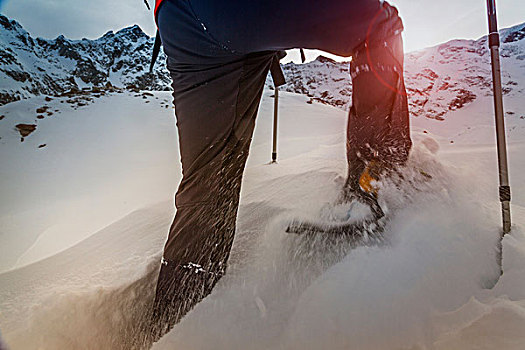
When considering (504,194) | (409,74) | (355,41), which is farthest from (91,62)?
(504,194)

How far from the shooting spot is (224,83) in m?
0.74

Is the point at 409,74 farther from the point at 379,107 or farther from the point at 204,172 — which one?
the point at 204,172

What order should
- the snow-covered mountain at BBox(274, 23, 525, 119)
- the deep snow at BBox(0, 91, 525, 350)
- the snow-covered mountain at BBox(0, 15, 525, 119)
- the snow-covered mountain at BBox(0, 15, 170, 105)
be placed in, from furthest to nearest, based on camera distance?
the snow-covered mountain at BBox(0, 15, 170, 105), the snow-covered mountain at BBox(274, 23, 525, 119), the snow-covered mountain at BBox(0, 15, 525, 119), the deep snow at BBox(0, 91, 525, 350)

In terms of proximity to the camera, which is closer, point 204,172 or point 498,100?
point 204,172

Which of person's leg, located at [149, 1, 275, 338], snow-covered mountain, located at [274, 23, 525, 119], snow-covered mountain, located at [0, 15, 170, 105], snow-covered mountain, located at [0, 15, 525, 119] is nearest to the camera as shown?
person's leg, located at [149, 1, 275, 338]

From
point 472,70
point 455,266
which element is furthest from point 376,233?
point 472,70

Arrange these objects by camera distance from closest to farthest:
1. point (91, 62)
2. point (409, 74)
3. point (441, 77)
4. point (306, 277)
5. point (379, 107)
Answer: point (306, 277), point (379, 107), point (409, 74), point (441, 77), point (91, 62)

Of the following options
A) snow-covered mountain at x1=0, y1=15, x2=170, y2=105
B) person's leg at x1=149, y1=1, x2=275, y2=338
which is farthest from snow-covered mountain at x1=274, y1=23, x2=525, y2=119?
snow-covered mountain at x1=0, y1=15, x2=170, y2=105

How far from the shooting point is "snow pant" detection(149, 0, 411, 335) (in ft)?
2.14

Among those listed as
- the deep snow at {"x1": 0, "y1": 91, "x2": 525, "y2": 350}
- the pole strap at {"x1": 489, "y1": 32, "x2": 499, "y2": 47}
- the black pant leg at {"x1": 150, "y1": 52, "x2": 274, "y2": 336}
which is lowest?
the deep snow at {"x1": 0, "y1": 91, "x2": 525, "y2": 350}

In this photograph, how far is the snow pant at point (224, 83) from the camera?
65cm

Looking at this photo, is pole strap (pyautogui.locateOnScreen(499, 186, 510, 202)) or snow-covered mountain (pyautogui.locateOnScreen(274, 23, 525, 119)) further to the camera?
snow-covered mountain (pyautogui.locateOnScreen(274, 23, 525, 119))

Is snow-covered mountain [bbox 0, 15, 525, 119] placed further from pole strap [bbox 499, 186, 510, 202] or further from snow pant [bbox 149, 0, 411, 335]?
pole strap [bbox 499, 186, 510, 202]

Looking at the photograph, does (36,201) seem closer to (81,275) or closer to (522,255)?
(81,275)
